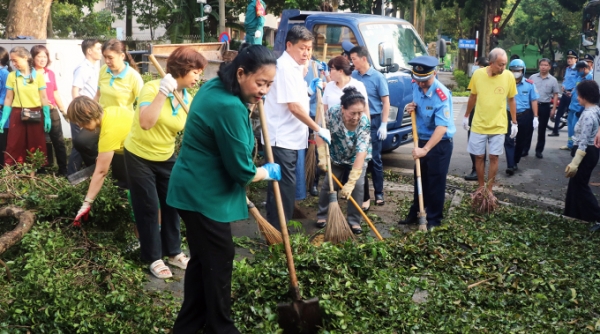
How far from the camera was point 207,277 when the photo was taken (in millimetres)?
4020

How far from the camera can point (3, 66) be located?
30.3ft

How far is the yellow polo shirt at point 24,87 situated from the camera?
8.59 meters

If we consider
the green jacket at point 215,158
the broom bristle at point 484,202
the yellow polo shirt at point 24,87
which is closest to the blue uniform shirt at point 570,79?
the broom bristle at point 484,202

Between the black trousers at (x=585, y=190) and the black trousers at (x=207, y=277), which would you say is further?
the black trousers at (x=585, y=190)

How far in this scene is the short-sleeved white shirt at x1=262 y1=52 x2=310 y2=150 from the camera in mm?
6164

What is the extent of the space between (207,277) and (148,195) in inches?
60.8

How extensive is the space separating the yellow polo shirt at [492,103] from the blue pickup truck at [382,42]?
174cm

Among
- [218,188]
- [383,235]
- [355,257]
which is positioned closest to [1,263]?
[218,188]

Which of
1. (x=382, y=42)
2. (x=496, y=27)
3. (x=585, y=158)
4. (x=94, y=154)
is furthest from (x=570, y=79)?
(x=496, y=27)

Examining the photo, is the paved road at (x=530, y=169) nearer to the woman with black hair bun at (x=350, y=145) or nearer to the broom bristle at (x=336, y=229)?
the woman with black hair bun at (x=350, y=145)

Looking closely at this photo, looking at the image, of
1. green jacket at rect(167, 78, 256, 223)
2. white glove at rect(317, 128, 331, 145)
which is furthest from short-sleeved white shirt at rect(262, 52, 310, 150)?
green jacket at rect(167, 78, 256, 223)

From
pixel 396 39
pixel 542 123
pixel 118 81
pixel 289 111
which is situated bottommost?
pixel 542 123

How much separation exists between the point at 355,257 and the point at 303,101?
67.4 inches

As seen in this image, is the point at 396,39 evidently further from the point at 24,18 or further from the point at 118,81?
the point at 24,18
